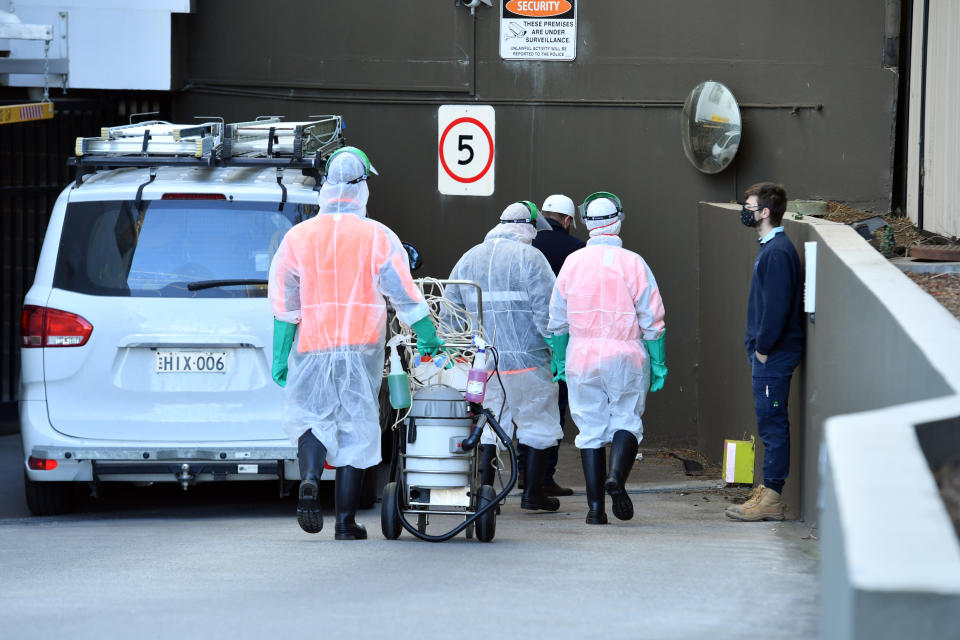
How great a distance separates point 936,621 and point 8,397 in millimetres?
9549

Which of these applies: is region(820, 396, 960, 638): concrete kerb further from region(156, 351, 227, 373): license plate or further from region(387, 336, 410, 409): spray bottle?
region(156, 351, 227, 373): license plate

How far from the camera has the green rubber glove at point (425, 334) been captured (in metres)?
5.94

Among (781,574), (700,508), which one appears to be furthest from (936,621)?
(700,508)

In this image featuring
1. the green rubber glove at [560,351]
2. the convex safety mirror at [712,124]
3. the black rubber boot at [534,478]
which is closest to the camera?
the green rubber glove at [560,351]

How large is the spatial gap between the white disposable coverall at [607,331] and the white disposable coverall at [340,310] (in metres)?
1.46

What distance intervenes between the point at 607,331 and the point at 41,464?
2.93m

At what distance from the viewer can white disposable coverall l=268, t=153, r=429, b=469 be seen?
235 inches

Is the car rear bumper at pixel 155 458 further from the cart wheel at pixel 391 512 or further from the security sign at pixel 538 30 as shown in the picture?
the security sign at pixel 538 30

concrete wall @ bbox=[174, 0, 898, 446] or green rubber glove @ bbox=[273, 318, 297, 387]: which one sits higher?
concrete wall @ bbox=[174, 0, 898, 446]

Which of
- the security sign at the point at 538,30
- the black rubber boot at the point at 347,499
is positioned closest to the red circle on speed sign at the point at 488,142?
the security sign at the point at 538,30

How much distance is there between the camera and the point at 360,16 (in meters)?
10.9

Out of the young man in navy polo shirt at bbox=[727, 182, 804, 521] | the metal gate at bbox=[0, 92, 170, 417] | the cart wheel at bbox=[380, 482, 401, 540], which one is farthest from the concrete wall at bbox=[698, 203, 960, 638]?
the metal gate at bbox=[0, 92, 170, 417]

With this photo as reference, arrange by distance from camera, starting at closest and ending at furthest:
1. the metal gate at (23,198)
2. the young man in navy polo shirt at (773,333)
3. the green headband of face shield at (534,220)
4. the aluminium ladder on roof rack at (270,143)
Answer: the young man in navy polo shirt at (773,333) < the aluminium ladder on roof rack at (270,143) < the green headband of face shield at (534,220) < the metal gate at (23,198)

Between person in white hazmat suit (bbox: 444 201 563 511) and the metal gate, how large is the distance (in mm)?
4181
